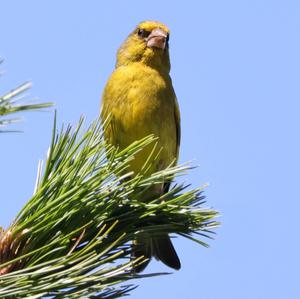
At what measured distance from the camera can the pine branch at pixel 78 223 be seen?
69.0 inches

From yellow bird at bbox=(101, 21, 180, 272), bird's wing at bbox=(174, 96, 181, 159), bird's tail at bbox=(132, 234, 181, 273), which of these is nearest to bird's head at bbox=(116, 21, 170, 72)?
yellow bird at bbox=(101, 21, 180, 272)

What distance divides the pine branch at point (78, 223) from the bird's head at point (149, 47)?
2656 millimetres

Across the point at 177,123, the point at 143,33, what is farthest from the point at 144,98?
the point at 143,33

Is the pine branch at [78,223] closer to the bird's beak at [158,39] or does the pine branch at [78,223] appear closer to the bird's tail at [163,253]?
the bird's tail at [163,253]

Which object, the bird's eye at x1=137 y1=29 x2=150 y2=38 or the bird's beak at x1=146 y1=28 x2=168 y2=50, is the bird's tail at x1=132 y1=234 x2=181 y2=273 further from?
the bird's eye at x1=137 y1=29 x2=150 y2=38

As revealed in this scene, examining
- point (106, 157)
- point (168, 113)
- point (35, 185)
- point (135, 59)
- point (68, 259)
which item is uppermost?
point (135, 59)

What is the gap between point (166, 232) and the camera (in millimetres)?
2361

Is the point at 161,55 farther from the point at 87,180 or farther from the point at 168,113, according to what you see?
the point at 87,180

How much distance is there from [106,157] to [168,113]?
2.45 m

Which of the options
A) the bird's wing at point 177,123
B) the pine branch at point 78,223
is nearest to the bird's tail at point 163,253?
the pine branch at point 78,223

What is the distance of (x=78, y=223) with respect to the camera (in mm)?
2053

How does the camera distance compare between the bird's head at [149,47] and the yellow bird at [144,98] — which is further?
the bird's head at [149,47]

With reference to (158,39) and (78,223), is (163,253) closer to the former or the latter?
(78,223)

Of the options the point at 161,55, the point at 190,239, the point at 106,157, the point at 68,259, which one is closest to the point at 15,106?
the point at 68,259
